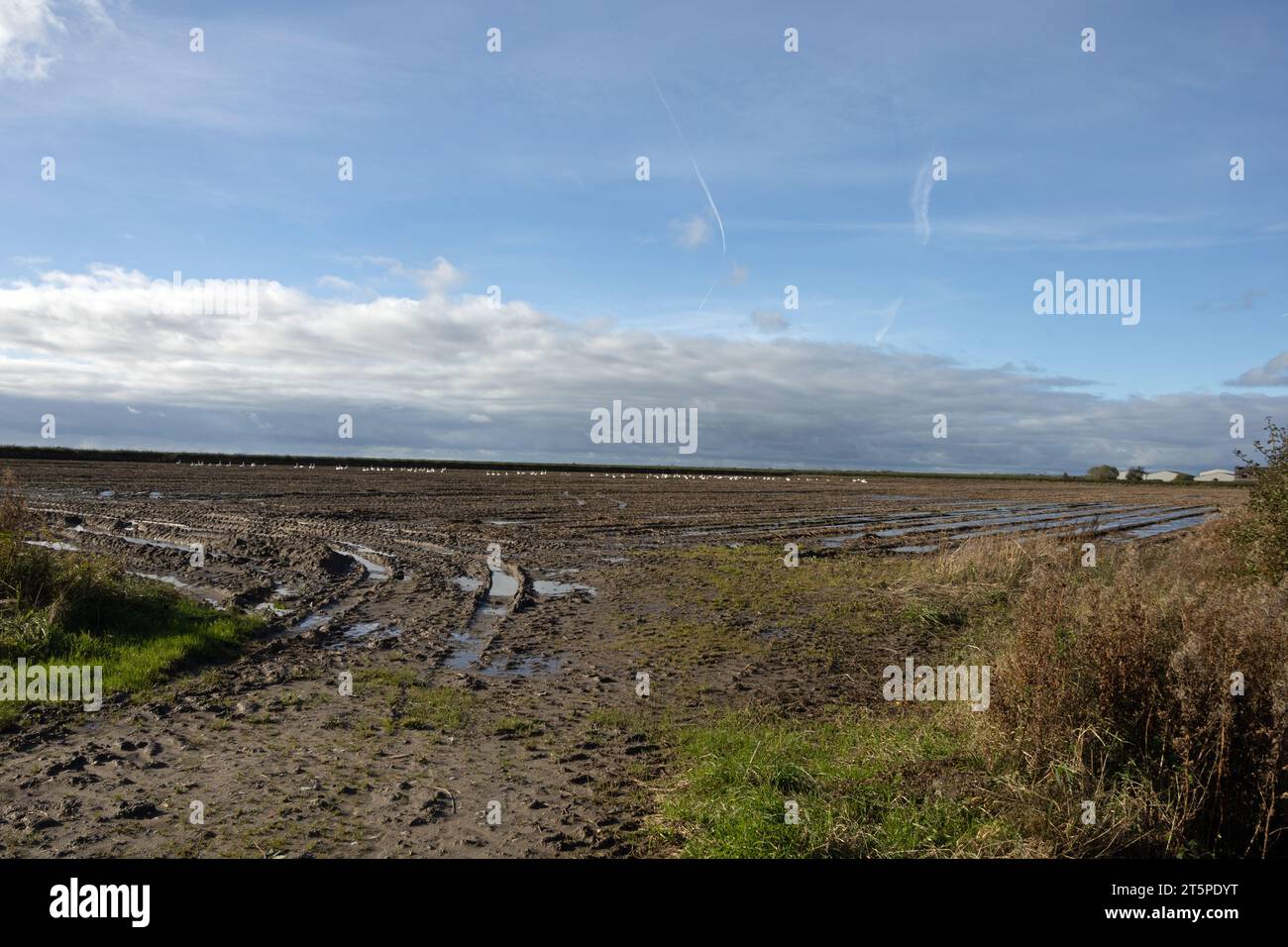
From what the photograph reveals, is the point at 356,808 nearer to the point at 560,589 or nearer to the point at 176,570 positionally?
the point at 560,589

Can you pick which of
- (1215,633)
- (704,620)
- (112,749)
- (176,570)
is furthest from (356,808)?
(176,570)

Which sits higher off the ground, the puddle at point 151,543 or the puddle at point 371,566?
the puddle at point 151,543

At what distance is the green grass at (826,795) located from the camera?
5223 millimetres

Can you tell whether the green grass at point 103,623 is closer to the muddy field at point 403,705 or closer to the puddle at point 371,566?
the muddy field at point 403,705

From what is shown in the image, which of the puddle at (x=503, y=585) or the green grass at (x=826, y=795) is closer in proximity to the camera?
the green grass at (x=826, y=795)

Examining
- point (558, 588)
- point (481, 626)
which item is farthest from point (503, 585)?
point (481, 626)

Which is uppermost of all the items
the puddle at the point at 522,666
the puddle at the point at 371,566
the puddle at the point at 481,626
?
the puddle at the point at 371,566

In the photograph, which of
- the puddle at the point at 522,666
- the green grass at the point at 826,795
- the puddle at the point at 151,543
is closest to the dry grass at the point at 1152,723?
the green grass at the point at 826,795

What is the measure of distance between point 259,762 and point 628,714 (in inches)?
139

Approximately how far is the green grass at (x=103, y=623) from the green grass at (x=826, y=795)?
658cm

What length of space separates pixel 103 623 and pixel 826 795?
10076 mm

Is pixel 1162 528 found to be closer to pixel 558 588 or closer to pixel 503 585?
pixel 558 588

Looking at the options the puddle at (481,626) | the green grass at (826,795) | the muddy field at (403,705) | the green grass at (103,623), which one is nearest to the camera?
the green grass at (826,795)

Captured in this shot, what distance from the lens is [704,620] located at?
13562mm
